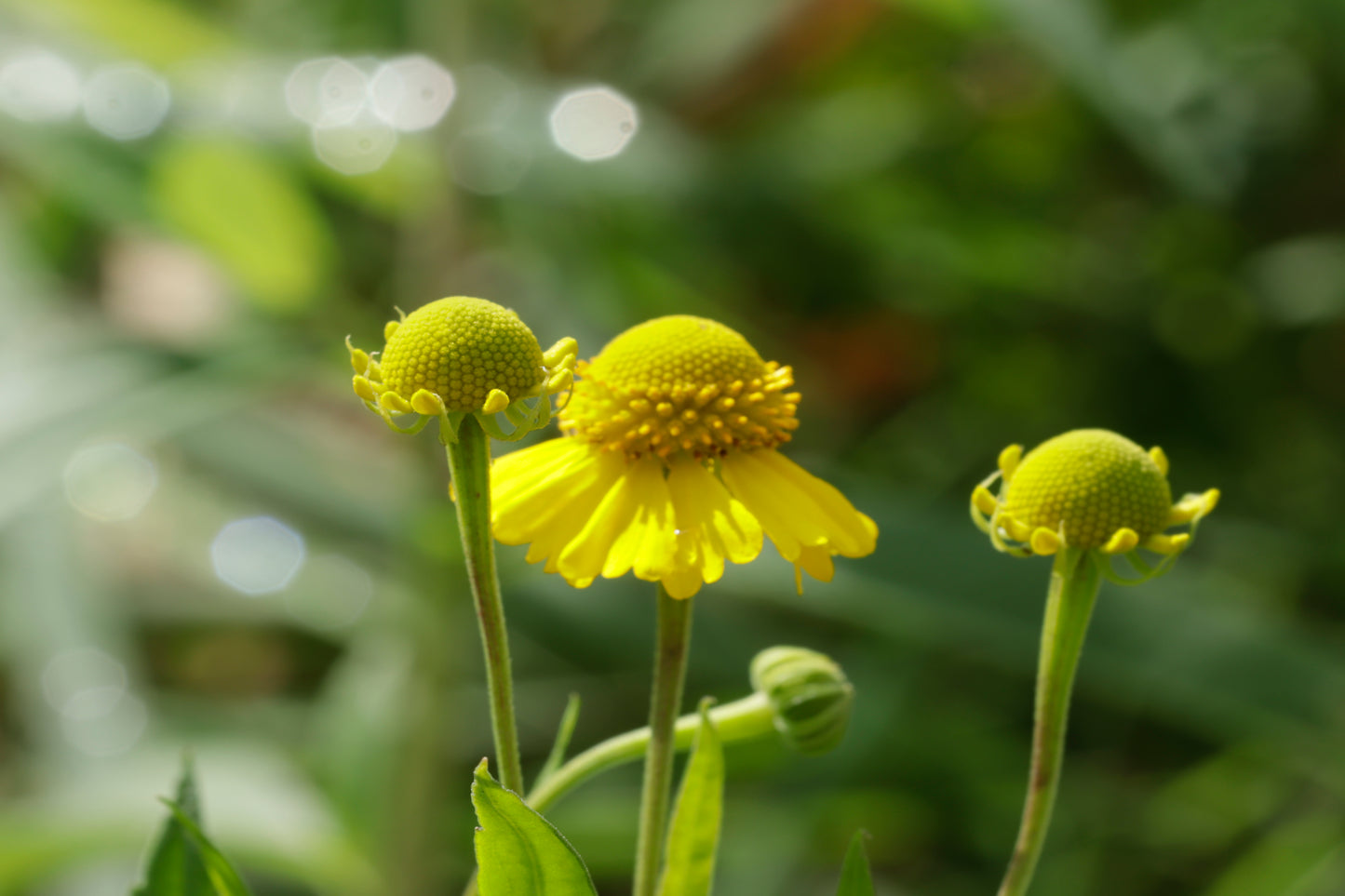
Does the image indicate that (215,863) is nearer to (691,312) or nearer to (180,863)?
(180,863)

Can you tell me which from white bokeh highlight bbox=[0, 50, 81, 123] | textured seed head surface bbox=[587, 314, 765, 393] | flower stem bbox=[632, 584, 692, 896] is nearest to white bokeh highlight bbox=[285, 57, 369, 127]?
white bokeh highlight bbox=[0, 50, 81, 123]

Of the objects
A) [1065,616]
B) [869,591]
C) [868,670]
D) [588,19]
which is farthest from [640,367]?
[588,19]

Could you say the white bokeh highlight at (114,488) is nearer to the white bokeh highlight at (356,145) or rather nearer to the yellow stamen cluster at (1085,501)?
the white bokeh highlight at (356,145)

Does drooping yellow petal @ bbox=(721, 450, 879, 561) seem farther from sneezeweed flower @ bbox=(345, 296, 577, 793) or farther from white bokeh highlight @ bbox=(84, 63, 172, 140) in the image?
white bokeh highlight @ bbox=(84, 63, 172, 140)

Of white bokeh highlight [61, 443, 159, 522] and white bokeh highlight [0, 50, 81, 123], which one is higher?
white bokeh highlight [0, 50, 81, 123]

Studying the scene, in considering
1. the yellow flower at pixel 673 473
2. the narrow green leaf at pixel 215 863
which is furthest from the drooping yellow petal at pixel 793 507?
the narrow green leaf at pixel 215 863

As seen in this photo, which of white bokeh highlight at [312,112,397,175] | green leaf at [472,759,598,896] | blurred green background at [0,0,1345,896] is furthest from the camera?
white bokeh highlight at [312,112,397,175]
